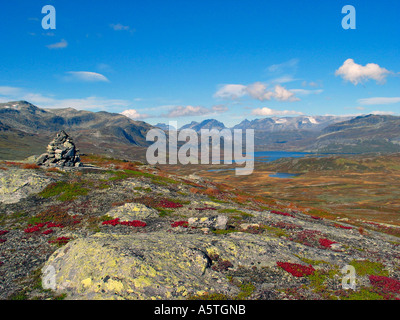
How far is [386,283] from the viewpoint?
18641mm

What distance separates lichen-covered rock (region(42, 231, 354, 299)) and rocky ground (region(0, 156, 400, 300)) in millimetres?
76

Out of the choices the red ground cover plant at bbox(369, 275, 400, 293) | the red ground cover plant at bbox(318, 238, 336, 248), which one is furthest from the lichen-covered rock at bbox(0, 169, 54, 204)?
the red ground cover plant at bbox(369, 275, 400, 293)

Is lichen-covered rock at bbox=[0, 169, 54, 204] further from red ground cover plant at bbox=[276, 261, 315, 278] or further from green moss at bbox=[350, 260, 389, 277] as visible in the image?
green moss at bbox=[350, 260, 389, 277]

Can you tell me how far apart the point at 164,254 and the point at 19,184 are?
109 feet

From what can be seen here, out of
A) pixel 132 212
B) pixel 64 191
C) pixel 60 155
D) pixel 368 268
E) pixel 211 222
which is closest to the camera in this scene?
pixel 368 268

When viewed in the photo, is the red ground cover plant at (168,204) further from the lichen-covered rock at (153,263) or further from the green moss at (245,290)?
the green moss at (245,290)

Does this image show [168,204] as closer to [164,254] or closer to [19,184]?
[164,254]

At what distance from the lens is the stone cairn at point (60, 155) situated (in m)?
55.3

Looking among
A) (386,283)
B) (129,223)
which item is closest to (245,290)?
(386,283)

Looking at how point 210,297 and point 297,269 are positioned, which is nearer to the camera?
point 210,297

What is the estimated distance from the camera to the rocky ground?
15992mm

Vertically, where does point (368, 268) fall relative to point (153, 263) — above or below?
Result: below

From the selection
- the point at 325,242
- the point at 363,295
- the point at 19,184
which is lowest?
the point at 325,242

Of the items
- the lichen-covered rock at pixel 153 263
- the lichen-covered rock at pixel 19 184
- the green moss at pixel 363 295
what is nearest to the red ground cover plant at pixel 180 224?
the lichen-covered rock at pixel 153 263
